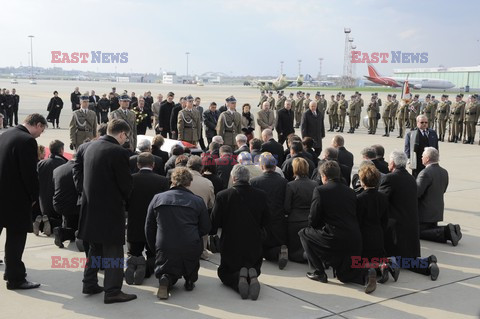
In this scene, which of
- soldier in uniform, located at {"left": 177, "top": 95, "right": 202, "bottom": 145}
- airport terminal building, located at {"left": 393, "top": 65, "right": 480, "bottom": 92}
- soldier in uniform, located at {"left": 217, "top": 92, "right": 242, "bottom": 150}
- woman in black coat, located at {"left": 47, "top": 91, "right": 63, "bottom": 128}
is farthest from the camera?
airport terminal building, located at {"left": 393, "top": 65, "right": 480, "bottom": 92}

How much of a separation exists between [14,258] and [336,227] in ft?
10.9

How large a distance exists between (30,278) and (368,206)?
12.2ft

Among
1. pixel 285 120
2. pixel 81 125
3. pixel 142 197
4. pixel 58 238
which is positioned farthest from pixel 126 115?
pixel 142 197

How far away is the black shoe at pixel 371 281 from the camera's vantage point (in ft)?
16.6

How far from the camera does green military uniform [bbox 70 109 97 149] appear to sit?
1157cm

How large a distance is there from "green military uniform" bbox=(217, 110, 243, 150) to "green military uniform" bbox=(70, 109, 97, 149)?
10.0 ft

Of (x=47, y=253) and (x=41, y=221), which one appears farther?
(x=41, y=221)

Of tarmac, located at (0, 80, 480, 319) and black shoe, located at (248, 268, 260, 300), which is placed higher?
black shoe, located at (248, 268, 260, 300)

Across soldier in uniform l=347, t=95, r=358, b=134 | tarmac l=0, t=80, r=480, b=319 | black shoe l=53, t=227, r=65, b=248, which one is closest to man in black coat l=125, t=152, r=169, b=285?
tarmac l=0, t=80, r=480, b=319

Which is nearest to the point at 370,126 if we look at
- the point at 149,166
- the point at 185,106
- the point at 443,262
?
the point at 185,106

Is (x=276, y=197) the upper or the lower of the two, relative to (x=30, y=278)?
upper

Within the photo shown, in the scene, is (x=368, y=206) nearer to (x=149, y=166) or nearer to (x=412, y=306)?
(x=412, y=306)

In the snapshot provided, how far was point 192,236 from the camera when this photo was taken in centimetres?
486

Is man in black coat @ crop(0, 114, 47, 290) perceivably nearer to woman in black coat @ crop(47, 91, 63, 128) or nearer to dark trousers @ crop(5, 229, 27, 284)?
dark trousers @ crop(5, 229, 27, 284)
